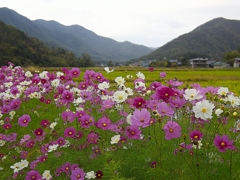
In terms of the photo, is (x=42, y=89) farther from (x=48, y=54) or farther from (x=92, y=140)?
(x=48, y=54)

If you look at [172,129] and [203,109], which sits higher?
[203,109]

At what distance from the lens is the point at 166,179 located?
90.3 inches

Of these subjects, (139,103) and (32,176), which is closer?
(139,103)

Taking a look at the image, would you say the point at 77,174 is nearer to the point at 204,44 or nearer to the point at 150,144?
the point at 150,144

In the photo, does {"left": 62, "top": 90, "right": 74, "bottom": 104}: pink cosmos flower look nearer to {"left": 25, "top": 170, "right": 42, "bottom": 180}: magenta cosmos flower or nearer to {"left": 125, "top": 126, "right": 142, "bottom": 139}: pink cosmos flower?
{"left": 25, "top": 170, "right": 42, "bottom": 180}: magenta cosmos flower

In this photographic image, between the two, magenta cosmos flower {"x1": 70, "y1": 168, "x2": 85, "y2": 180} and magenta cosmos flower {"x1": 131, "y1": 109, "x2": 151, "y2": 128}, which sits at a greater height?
magenta cosmos flower {"x1": 131, "y1": 109, "x2": 151, "y2": 128}

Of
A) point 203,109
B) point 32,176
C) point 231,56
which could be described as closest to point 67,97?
point 32,176

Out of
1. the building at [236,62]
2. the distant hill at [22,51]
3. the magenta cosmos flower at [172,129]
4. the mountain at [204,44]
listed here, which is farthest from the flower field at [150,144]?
the mountain at [204,44]

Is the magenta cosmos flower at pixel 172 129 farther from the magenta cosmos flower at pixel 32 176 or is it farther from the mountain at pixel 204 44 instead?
the mountain at pixel 204 44

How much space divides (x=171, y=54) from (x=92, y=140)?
86898 mm

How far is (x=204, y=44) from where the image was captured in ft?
311

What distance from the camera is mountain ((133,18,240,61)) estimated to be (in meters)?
88.8

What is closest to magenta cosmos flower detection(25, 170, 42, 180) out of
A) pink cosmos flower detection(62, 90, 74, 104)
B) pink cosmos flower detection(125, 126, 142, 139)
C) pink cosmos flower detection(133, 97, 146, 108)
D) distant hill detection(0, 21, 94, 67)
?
pink cosmos flower detection(62, 90, 74, 104)

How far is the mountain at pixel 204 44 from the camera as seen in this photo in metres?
88.8
